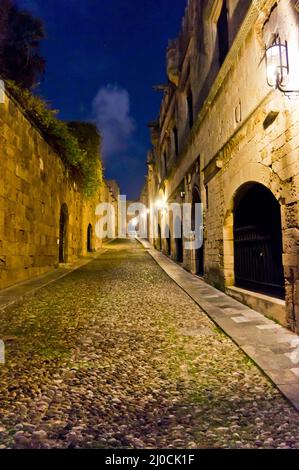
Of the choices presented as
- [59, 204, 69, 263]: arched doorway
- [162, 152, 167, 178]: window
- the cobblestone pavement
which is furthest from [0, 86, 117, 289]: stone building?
[162, 152, 167, 178]: window

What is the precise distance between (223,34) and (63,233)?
9.28 metres

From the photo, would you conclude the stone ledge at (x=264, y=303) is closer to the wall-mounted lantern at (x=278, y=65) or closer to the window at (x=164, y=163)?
the wall-mounted lantern at (x=278, y=65)

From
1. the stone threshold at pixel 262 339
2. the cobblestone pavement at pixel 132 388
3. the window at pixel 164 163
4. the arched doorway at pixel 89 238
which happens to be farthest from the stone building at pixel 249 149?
the arched doorway at pixel 89 238

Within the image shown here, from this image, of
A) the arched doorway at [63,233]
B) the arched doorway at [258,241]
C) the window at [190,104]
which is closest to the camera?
the arched doorway at [258,241]

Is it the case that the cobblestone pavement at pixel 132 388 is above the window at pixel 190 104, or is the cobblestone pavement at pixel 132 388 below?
below

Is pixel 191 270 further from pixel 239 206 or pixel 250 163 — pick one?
pixel 250 163

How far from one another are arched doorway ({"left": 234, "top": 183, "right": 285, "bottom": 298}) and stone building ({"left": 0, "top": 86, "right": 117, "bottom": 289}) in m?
5.19

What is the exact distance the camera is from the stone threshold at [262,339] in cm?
235

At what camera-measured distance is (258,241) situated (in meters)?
5.26

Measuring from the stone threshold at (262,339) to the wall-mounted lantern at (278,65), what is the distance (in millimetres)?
3008

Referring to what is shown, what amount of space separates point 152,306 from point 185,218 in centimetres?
643

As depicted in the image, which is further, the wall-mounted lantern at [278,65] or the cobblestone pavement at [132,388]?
the wall-mounted lantern at [278,65]

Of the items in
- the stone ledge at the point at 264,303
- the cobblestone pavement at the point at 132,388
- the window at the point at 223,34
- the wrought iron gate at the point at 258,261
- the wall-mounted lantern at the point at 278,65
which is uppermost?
the window at the point at 223,34

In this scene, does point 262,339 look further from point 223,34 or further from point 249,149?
point 223,34
